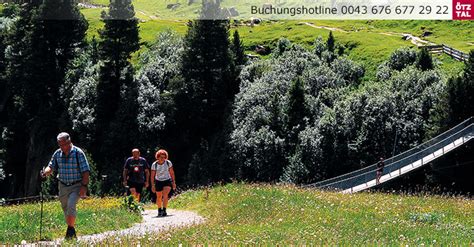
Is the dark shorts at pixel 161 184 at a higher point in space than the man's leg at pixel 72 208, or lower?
lower

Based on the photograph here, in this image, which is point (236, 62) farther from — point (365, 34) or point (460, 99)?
point (460, 99)

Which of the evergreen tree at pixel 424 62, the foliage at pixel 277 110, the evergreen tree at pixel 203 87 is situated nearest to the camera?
the foliage at pixel 277 110

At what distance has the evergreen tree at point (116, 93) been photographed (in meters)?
64.4

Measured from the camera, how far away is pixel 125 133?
6412 cm

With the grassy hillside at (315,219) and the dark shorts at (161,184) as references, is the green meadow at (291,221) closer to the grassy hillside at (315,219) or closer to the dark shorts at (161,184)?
the grassy hillside at (315,219)

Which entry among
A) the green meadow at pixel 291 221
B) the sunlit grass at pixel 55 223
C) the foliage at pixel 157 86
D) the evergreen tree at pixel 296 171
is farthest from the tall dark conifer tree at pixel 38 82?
the sunlit grass at pixel 55 223

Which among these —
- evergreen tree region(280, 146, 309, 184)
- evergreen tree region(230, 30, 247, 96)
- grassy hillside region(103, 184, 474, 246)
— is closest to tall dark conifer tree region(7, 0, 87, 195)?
evergreen tree region(230, 30, 247, 96)

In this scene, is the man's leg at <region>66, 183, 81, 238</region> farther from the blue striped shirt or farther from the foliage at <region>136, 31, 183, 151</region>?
the foliage at <region>136, 31, 183, 151</region>

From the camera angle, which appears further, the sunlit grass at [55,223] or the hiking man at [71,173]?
the sunlit grass at [55,223]

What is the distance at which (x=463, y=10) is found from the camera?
104312 millimetres

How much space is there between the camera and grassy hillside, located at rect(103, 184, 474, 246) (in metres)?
11.3

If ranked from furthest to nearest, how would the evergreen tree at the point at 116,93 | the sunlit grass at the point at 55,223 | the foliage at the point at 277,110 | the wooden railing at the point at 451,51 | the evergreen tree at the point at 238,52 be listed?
the evergreen tree at the point at 238,52 → the wooden railing at the point at 451,51 → the evergreen tree at the point at 116,93 → the foliage at the point at 277,110 → the sunlit grass at the point at 55,223

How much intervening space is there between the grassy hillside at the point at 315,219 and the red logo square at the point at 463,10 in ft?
297

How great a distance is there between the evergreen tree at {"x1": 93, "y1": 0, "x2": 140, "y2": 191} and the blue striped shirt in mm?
47330
